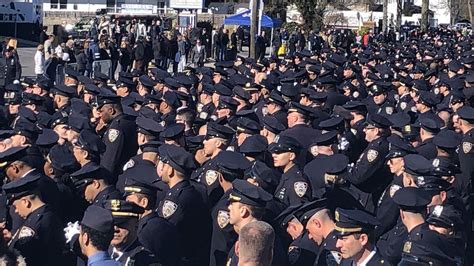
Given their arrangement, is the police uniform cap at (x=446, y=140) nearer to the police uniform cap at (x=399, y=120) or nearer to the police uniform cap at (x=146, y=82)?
the police uniform cap at (x=399, y=120)

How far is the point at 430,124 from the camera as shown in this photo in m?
9.60

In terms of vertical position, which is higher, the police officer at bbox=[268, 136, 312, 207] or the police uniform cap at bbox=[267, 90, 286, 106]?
the police uniform cap at bbox=[267, 90, 286, 106]

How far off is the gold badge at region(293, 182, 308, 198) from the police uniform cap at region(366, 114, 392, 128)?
2.64 m

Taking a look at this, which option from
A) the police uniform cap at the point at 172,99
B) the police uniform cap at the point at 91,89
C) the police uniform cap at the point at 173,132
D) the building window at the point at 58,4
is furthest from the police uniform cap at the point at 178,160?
the building window at the point at 58,4

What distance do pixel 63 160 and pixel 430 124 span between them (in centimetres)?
429

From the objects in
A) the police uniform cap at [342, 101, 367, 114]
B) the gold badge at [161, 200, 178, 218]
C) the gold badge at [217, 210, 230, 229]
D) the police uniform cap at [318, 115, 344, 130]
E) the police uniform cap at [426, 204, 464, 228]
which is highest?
the police uniform cap at [342, 101, 367, 114]

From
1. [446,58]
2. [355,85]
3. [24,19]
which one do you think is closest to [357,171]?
[355,85]

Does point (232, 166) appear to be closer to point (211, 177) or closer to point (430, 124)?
point (211, 177)


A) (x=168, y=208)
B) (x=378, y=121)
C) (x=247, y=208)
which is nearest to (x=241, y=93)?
(x=378, y=121)

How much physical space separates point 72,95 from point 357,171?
16.9 feet

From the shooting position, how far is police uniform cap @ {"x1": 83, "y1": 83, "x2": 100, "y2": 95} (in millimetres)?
11883

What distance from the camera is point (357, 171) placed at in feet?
28.2

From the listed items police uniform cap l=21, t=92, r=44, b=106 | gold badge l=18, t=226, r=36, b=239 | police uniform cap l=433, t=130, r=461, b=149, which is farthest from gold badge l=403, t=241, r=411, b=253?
police uniform cap l=21, t=92, r=44, b=106

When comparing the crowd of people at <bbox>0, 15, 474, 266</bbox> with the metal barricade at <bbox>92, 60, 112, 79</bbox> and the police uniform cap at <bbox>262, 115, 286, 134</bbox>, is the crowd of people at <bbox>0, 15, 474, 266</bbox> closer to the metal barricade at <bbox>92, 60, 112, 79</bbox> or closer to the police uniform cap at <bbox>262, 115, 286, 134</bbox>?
the police uniform cap at <bbox>262, 115, 286, 134</bbox>
